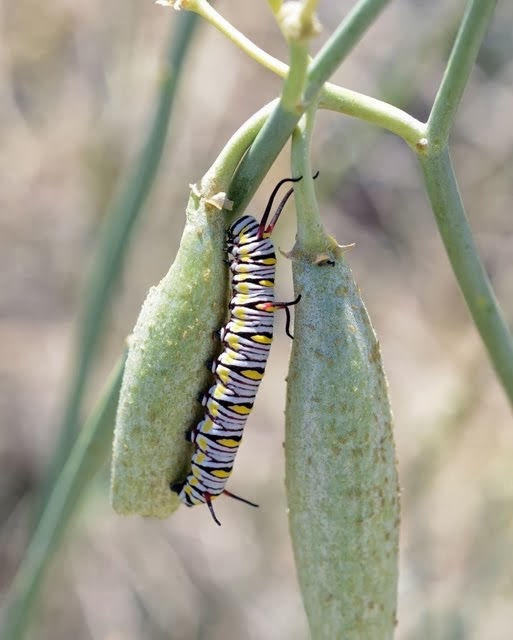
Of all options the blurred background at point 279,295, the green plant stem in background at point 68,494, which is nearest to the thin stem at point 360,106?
the green plant stem in background at point 68,494

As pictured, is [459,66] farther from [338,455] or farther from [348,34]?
[338,455]

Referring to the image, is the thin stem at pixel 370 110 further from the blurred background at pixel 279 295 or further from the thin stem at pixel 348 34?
the blurred background at pixel 279 295

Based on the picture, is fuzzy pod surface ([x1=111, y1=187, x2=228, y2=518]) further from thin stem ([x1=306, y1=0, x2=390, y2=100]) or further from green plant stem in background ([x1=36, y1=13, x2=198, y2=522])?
green plant stem in background ([x1=36, y1=13, x2=198, y2=522])

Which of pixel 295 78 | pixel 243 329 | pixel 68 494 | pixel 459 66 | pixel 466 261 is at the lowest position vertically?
pixel 68 494

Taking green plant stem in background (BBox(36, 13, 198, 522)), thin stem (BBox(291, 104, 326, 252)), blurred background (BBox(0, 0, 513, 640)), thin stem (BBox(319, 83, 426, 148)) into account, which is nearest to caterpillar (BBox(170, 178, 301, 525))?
thin stem (BBox(291, 104, 326, 252))

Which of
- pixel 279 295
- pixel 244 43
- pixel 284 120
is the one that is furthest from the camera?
pixel 279 295

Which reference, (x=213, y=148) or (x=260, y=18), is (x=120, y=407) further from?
(x=260, y=18)

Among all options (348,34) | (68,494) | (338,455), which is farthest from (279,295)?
(348,34)
